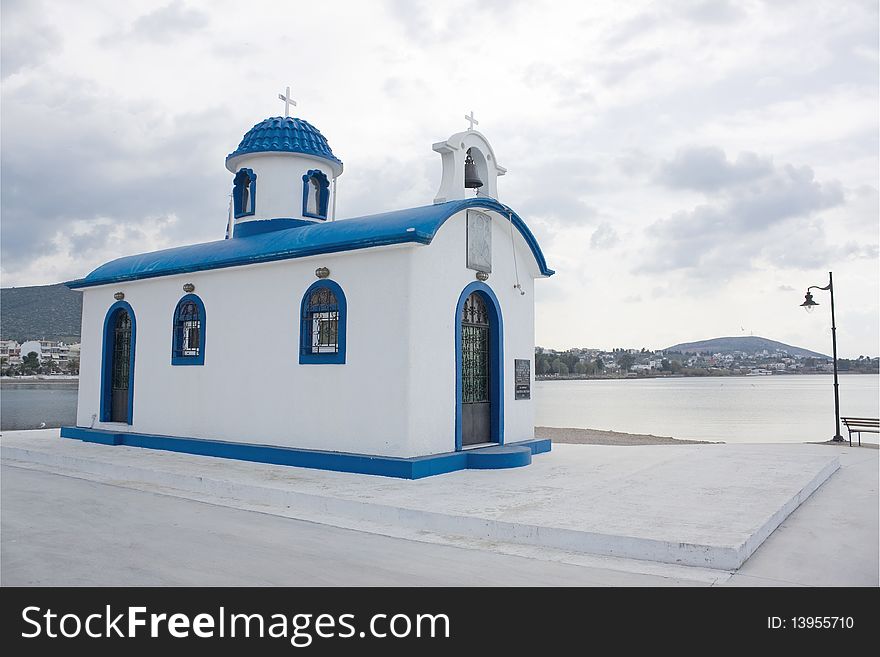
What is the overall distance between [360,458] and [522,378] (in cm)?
378

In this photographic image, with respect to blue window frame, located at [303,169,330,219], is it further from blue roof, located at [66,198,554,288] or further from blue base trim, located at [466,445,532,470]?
blue base trim, located at [466,445,532,470]

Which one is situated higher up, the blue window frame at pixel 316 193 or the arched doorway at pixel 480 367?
the blue window frame at pixel 316 193

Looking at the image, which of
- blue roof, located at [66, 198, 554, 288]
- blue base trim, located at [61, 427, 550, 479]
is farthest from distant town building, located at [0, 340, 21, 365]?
blue base trim, located at [61, 427, 550, 479]

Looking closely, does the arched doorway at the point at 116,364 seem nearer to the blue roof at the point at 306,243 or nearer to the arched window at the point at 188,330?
the blue roof at the point at 306,243

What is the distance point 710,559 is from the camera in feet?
19.2

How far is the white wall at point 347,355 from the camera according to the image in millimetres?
10312

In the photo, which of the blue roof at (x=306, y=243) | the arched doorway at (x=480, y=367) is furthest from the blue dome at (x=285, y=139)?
the arched doorway at (x=480, y=367)

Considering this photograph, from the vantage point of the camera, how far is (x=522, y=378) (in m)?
12.8

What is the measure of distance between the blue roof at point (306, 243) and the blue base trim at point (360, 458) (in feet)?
10.1

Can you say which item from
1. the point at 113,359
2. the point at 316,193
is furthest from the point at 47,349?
the point at 316,193

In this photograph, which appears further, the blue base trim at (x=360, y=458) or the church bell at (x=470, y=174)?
the church bell at (x=470, y=174)
